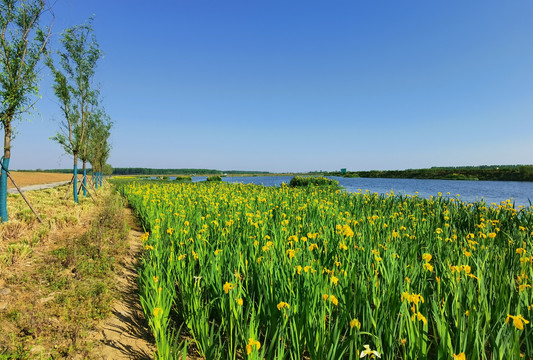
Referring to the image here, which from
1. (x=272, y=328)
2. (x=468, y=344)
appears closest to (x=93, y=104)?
(x=272, y=328)

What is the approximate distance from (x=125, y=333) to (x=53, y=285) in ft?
6.97

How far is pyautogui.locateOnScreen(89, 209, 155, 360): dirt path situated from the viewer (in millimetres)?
2894

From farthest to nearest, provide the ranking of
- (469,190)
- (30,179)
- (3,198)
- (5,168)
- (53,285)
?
(30,179) < (469,190) < (5,168) < (3,198) < (53,285)

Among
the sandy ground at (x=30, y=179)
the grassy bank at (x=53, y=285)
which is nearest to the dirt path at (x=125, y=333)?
the grassy bank at (x=53, y=285)

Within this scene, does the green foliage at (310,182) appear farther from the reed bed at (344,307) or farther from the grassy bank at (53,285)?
the reed bed at (344,307)

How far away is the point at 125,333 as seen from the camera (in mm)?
3260

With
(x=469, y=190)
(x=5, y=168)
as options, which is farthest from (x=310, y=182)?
(x=5, y=168)

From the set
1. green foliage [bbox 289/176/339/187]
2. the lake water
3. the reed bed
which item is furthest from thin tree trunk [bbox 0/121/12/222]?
green foliage [bbox 289/176/339/187]

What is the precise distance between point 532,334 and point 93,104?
2075 centimetres

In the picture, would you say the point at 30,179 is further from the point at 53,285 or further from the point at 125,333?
the point at 125,333

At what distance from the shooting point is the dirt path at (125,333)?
9.50 ft

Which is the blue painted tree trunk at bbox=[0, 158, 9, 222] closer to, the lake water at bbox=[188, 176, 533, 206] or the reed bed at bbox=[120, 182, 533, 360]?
the reed bed at bbox=[120, 182, 533, 360]

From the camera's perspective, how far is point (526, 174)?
38.8m

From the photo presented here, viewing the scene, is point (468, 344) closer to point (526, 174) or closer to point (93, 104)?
point (93, 104)
